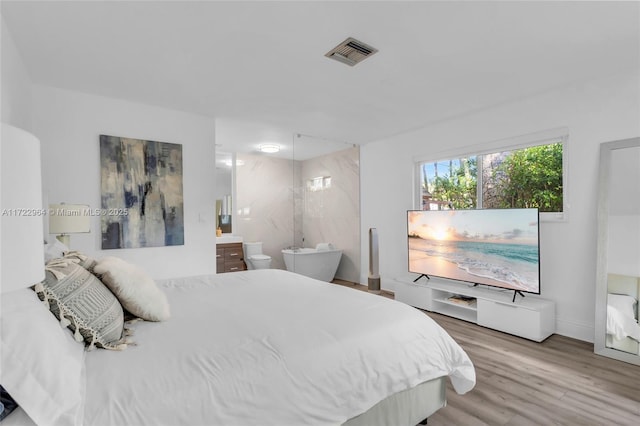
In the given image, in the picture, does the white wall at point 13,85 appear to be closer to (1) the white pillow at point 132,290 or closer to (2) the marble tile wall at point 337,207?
(1) the white pillow at point 132,290

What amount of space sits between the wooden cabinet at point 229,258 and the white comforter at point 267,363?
11.4 feet

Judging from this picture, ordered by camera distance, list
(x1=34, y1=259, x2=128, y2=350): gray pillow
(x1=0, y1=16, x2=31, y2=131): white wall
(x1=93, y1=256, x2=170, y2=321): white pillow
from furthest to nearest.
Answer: (x1=0, y1=16, x2=31, y2=131): white wall → (x1=93, y1=256, x2=170, y2=321): white pillow → (x1=34, y1=259, x2=128, y2=350): gray pillow

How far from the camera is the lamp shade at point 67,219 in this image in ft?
8.41

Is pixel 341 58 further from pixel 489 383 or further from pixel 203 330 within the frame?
pixel 489 383

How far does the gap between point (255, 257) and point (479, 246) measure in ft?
11.7

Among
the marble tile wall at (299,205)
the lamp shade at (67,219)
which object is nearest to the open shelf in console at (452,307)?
the marble tile wall at (299,205)

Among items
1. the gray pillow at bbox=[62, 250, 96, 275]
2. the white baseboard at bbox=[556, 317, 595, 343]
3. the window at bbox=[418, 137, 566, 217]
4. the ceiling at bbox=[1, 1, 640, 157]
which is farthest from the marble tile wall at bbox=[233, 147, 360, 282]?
the gray pillow at bbox=[62, 250, 96, 275]

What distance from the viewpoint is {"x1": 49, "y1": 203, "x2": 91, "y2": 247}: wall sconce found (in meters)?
2.56

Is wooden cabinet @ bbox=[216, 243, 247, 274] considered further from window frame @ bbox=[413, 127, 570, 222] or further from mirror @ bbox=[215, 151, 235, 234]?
window frame @ bbox=[413, 127, 570, 222]

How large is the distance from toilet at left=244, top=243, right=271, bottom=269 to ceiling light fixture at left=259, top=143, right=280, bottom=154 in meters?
1.71

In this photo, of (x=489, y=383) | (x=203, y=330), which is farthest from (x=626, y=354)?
(x=203, y=330)

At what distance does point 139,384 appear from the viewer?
1092 mm

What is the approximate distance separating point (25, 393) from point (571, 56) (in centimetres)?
374

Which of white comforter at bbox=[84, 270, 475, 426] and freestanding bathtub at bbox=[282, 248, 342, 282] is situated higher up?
white comforter at bbox=[84, 270, 475, 426]
